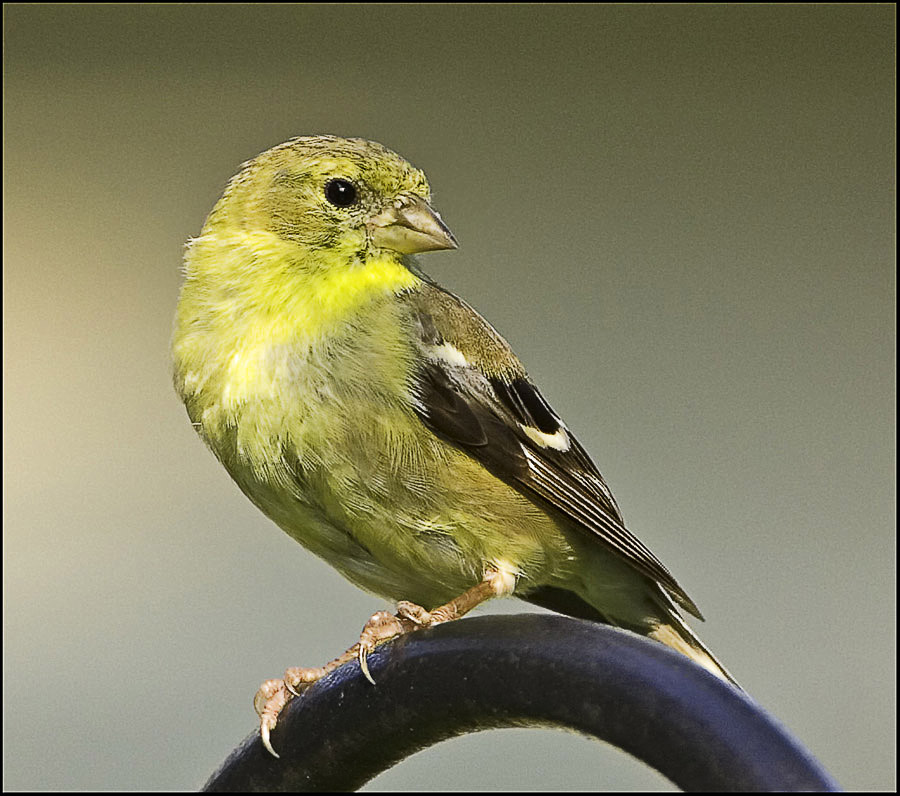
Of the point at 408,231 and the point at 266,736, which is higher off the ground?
the point at 408,231

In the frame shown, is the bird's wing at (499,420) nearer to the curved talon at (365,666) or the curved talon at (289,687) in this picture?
the curved talon at (289,687)

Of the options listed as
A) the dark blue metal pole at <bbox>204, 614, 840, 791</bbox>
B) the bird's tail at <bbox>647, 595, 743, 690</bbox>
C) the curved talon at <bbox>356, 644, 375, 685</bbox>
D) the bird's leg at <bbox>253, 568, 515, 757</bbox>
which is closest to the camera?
the dark blue metal pole at <bbox>204, 614, 840, 791</bbox>

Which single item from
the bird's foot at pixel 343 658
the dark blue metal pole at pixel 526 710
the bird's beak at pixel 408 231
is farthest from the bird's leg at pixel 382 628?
the bird's beak at pixel 408 231

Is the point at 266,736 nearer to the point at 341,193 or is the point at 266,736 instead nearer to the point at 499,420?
the point at 499,420

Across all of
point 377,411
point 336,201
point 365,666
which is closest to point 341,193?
point 336,201

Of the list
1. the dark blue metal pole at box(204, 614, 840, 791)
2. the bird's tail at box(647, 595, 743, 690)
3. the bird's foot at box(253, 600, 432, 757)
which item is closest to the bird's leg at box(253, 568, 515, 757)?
the bird's foot at box(253, 600, 432, 757)

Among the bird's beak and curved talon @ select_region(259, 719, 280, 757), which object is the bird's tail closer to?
the bird's beak

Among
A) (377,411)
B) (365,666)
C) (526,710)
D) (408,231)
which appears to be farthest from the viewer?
(408,231)
